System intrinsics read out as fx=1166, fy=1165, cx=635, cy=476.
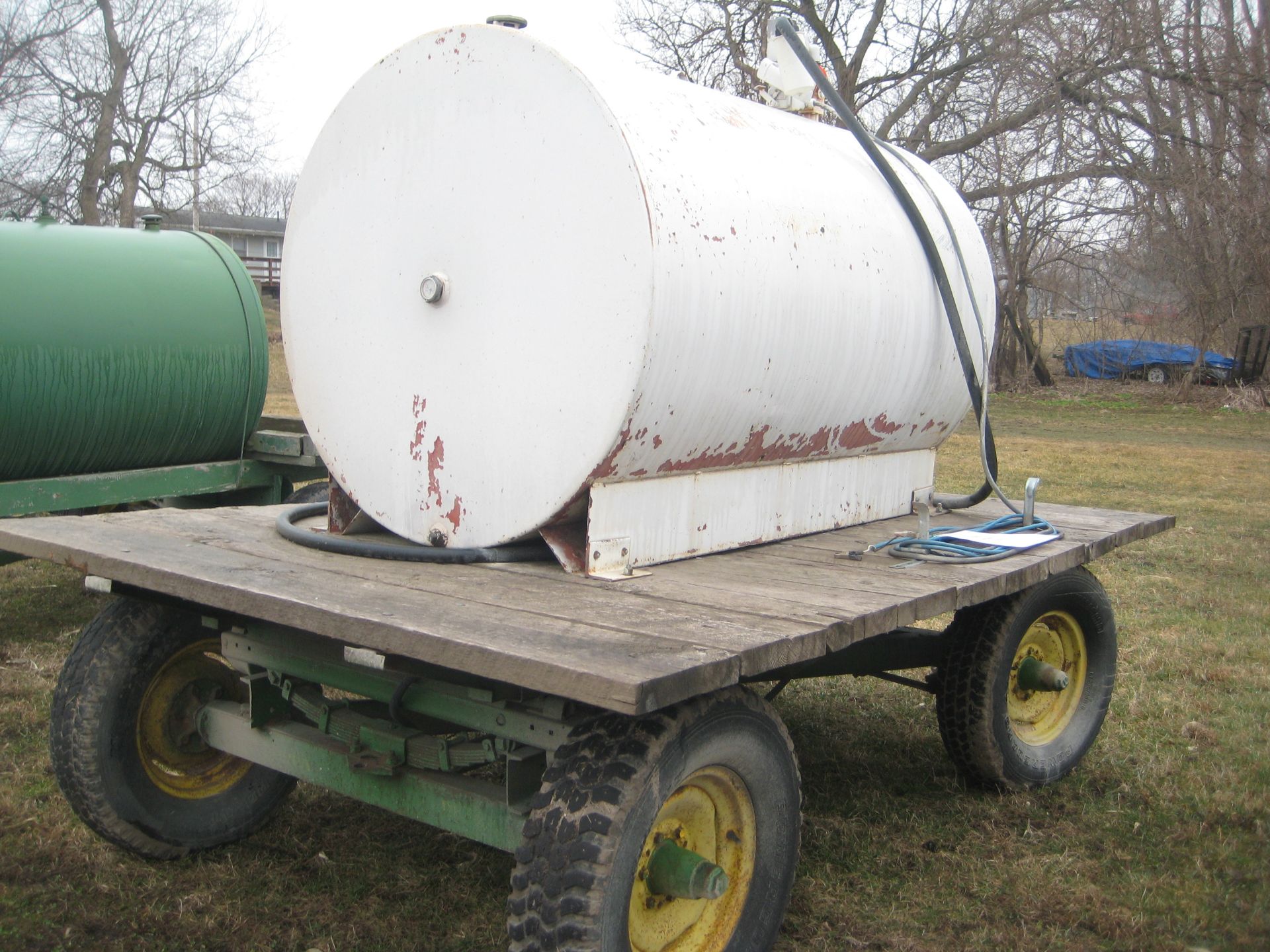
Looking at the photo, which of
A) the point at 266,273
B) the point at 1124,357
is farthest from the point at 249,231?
the point at 1124,357

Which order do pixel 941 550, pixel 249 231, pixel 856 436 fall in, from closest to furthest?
pixel 941 550
pixel 856 436
pixel 249 231

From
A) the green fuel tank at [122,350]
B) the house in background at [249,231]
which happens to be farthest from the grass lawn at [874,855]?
the house in background at [249,231]

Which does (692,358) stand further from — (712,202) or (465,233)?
(465,233)

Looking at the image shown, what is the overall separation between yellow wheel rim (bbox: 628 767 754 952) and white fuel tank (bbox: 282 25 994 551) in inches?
32.5

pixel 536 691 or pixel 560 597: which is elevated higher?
pixel 560 597

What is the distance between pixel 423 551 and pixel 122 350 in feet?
9.89

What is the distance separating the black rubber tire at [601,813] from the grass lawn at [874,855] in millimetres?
819

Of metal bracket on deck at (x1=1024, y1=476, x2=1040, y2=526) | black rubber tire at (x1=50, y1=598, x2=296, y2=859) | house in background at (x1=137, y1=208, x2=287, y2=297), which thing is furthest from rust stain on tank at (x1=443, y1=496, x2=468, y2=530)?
house in background at (x1=137, y1=208, x2=287, y2=297)

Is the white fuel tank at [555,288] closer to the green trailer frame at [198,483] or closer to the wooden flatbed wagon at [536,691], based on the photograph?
the wooden flatbed wagon at [536,691]

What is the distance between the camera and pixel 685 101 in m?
3.30

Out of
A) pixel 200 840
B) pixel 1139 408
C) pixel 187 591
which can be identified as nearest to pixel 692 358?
pixel 187 591

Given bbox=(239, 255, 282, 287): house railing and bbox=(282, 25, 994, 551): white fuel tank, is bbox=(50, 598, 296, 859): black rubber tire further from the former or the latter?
bbox=(239, 255, 282, 287): house railing

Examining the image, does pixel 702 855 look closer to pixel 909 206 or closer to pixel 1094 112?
pixel 909 206

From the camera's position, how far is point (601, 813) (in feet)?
7.72
